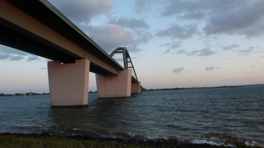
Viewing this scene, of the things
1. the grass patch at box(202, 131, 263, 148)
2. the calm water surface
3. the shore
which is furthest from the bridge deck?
the grass patch at box(202, 131, 263, 148)

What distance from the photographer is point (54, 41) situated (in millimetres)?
19969

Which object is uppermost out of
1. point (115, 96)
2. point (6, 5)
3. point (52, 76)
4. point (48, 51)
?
point (6, 5)

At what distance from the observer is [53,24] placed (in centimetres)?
1830

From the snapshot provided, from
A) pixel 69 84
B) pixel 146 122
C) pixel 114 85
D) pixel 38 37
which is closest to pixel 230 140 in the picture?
pixel 146 122

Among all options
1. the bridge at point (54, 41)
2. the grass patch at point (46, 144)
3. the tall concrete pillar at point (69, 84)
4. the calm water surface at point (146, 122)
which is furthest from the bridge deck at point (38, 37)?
the grass patch at point (46, 144)

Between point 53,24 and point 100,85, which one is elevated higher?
point 53,24

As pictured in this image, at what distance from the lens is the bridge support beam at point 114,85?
186 ft

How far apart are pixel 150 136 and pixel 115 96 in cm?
4669

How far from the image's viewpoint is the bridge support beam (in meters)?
56.8

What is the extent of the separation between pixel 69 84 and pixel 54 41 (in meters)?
9.38

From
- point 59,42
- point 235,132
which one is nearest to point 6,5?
point 59,42

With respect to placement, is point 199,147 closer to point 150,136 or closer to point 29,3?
point 150,136

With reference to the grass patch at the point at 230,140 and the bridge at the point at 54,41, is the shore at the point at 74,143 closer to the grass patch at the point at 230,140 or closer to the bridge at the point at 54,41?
the grass patch at the point at 230,140

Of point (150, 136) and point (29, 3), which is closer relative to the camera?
point (150, 136)
